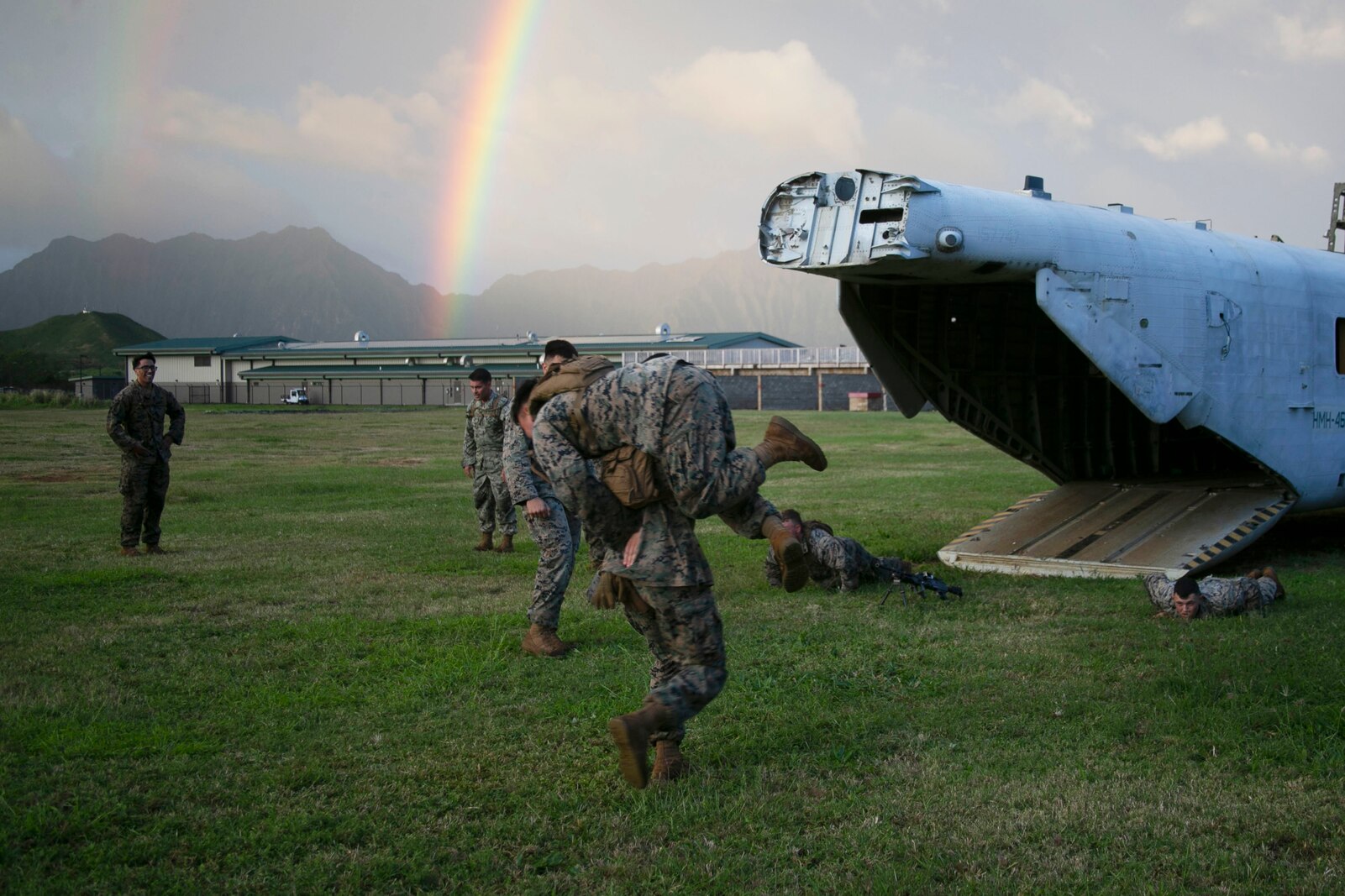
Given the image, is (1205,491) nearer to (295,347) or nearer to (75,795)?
(75,795)

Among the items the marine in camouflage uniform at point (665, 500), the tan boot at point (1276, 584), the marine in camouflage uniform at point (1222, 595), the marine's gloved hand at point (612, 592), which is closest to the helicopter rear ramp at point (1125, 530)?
the tan boot at point (1276, 584)

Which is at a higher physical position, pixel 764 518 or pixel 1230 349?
pixel 1230 349

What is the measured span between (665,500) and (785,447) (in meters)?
0.66

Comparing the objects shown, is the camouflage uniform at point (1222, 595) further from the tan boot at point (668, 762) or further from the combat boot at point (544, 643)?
the tan boot at point (668, 762)

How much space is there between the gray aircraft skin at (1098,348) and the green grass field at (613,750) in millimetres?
1373

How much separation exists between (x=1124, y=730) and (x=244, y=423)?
141ft

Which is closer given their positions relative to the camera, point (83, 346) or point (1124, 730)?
point (1124, 730)

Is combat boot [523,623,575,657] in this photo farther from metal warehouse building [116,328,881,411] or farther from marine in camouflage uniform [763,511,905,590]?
metal warehouse building [116,328,881,411]

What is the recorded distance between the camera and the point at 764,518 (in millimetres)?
5129

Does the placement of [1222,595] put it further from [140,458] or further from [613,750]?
[140,458]

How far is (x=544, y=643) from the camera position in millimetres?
7617

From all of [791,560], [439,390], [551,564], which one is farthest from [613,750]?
[439,390]

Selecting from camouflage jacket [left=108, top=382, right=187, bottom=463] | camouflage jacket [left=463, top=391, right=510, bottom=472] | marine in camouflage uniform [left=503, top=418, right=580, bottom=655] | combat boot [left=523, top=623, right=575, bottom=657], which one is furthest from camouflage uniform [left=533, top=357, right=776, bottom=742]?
camouflage jacket [left=108, top=382, right=187, bottom=463]

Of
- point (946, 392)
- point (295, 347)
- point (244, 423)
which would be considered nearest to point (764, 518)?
point (946, 392)
